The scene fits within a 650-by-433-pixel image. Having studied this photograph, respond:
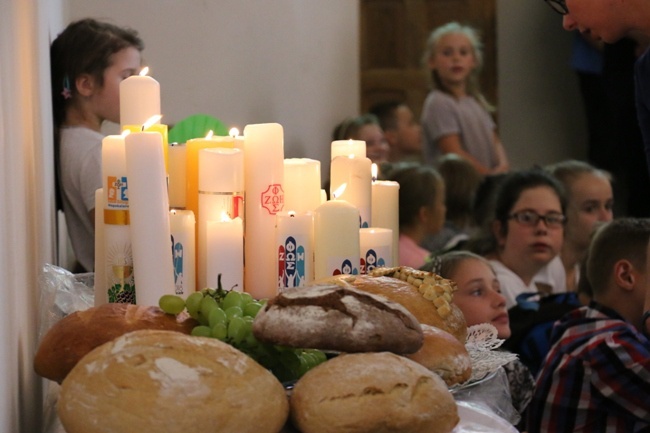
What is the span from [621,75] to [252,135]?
4.23m

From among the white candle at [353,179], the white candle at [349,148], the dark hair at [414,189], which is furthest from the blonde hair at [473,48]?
the white candle at [353,179]

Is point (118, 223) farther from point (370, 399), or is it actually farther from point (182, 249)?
point (370, 399)

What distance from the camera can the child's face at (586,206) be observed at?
12.6 ft

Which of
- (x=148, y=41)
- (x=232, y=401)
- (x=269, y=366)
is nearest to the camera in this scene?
(x=232, y=401)

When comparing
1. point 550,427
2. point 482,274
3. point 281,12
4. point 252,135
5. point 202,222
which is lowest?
point 550,427

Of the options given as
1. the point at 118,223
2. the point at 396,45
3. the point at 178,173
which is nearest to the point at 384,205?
the point at 178,173

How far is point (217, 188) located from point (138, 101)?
0.57 ft

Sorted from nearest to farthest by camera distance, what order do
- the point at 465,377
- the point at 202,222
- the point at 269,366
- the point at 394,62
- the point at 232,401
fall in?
the point at 232,401, the point at 269,366, the point at 465,377, the point at 202,222, the point at 394,62

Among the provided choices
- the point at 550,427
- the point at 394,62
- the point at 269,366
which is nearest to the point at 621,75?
the point at 394,62

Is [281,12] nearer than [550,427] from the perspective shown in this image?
No

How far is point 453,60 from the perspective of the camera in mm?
5215

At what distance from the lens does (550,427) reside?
2.62m

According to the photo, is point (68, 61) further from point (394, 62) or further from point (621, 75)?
point (394, 62)

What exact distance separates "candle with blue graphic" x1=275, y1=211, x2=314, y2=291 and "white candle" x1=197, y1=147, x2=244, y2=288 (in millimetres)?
71
